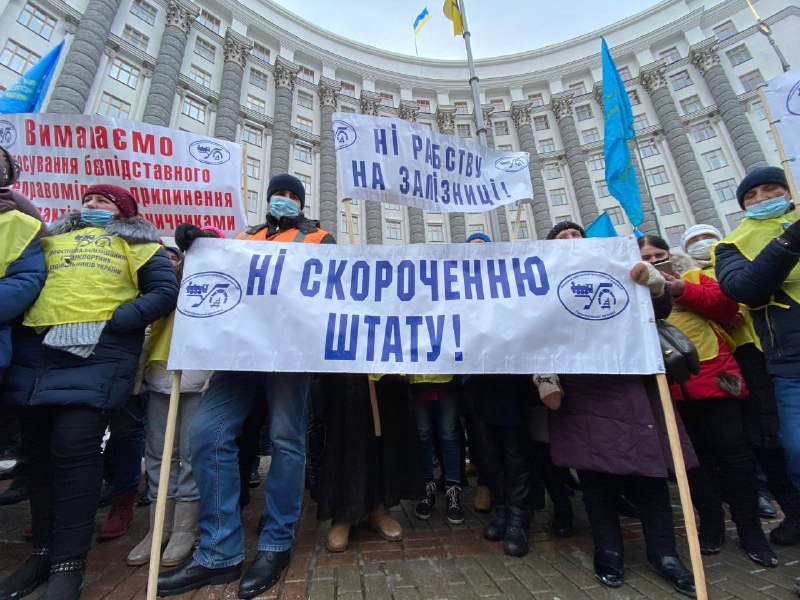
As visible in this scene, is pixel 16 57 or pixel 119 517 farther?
pixel 16 57

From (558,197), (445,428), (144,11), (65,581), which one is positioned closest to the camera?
(65,581)

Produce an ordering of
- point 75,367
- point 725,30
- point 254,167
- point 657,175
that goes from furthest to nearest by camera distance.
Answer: point 725,30 → point 657,175 → point 254,167 → point 75,367

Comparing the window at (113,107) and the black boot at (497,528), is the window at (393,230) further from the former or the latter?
the black boot at (497,528)

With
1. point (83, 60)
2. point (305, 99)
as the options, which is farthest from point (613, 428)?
point (305, 99)

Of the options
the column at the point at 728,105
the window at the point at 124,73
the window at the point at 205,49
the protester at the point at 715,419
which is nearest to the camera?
the protester at the point at 715,419

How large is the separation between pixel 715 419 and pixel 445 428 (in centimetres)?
208

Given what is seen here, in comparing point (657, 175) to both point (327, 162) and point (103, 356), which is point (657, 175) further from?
point (103, 356)

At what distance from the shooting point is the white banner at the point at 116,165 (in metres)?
3.58

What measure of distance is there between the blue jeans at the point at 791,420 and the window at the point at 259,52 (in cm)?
2969

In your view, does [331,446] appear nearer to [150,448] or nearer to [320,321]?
[320,321]

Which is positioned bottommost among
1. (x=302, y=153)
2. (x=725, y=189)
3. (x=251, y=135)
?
(x=725, y=189)

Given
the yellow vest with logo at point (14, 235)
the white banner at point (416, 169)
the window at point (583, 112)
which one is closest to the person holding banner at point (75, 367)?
the yellow vest with logo at point (14, 235)

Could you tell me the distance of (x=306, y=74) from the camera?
25.9m

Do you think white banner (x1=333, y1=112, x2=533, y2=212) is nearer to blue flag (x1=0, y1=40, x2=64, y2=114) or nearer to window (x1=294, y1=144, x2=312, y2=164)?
blue flag (x1=0, y1=40, x2=64, y2=114)
